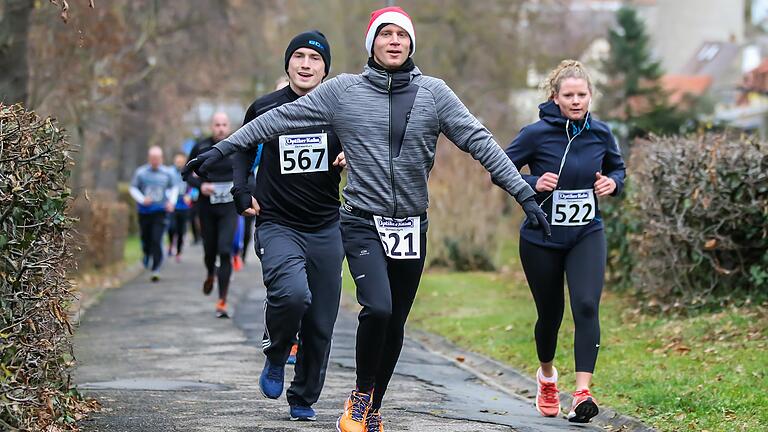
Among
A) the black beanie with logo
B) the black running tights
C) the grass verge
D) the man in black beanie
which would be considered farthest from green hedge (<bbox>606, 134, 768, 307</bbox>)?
the man in black beanie

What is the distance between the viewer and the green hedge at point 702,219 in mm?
11914

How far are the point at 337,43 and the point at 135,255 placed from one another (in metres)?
15.9

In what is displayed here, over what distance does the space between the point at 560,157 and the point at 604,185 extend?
0.30 m

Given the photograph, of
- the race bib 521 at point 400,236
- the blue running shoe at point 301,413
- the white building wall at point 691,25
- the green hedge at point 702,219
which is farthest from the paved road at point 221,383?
the white building wall at point 691,25

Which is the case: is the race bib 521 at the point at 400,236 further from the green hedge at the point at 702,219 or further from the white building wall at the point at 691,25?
the white building wall at the point at 691,25

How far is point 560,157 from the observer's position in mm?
7867

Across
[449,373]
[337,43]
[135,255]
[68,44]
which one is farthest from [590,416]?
[337,43]

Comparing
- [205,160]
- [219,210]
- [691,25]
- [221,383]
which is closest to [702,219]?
[219,210]

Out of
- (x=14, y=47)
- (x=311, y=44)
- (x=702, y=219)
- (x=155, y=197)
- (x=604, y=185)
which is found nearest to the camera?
(x=311, y=44)

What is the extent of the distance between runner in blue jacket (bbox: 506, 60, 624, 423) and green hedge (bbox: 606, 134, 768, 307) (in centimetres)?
411

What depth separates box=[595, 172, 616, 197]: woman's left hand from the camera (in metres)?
7.82

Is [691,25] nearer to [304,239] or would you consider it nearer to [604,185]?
[604,185]

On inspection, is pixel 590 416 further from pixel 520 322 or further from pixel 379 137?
pixel 520 322

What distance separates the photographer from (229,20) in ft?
102
